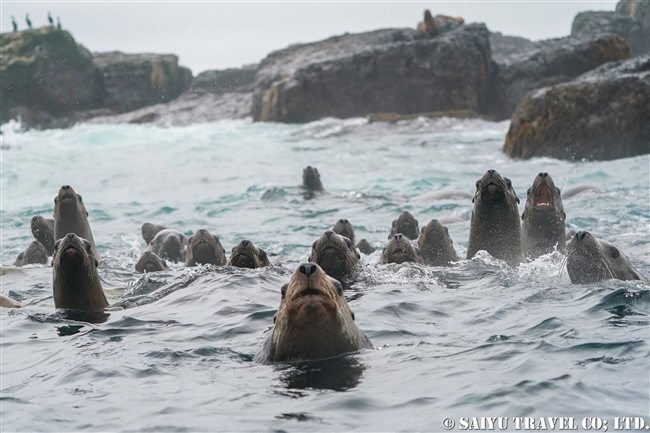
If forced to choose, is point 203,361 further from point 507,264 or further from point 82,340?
point 507,264

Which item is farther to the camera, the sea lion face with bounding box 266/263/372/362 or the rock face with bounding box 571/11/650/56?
the rock face with bounding box 571/11/650/56

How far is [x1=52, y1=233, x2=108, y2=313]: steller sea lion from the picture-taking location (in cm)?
762

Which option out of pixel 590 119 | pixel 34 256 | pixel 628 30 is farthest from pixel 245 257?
pixel 628 30

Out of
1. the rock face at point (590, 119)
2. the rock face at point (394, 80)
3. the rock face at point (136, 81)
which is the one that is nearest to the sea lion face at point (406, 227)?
the rock face at point (590, 119)

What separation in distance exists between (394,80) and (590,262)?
29775 mm

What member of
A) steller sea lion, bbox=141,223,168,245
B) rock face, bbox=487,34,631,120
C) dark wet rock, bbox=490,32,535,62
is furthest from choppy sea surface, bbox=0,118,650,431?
dark wet rock, bbox=490,32,535,62

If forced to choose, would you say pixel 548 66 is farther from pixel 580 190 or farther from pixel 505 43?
pixel 505 43

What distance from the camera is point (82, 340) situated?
6668mm

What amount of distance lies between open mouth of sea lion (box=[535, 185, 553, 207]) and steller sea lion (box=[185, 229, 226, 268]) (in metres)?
3.91

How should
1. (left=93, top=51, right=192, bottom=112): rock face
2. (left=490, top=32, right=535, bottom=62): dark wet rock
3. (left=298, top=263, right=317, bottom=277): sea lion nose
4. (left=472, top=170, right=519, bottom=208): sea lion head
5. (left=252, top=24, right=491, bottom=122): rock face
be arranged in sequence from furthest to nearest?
(left=490, top=32, right=535, bottom=62): dark wet rock, (left=93, top=51, right=192, bottom=112): rock face, (left=252, top=24, right=491, bottom=122): rock face, (left=472, top=170, right=519, bottom=208): sea lion head, (left=298, top=263, right=317, bottom=277): sea lion nose

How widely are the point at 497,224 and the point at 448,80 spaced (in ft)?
90.3

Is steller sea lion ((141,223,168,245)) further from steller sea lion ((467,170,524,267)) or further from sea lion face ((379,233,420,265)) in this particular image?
steller sea lion ((467,170,524,267))

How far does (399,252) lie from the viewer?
9.33 meters

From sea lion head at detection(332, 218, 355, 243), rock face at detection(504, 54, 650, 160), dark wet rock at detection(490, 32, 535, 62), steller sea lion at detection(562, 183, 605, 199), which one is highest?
dark wet rock at detection(490, 32, 535, 62)
